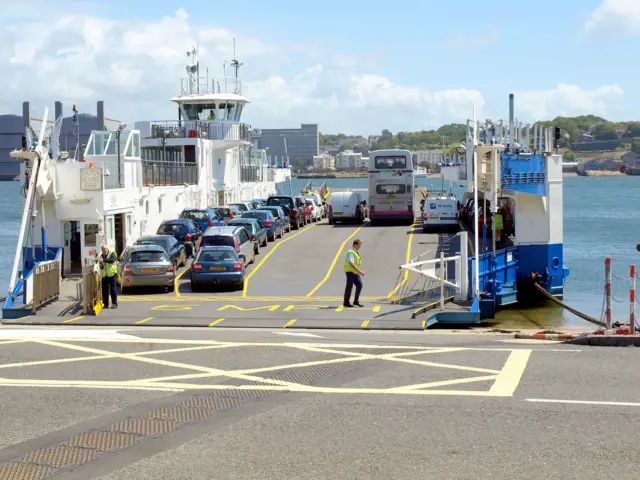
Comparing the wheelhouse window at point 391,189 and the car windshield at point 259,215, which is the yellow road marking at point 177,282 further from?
the wheelhouse window at point 391,189

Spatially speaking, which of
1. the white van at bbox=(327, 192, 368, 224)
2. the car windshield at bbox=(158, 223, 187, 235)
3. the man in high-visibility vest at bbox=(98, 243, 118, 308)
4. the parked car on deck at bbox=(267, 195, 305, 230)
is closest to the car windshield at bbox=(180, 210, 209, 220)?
the car windshield at bbox=(158, 223, 187, 235)

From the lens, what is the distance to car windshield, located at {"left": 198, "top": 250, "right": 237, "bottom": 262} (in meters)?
27.5

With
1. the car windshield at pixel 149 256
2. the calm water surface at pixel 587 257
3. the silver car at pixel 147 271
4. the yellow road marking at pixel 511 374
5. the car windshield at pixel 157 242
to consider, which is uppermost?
the car windshield at pixel 157 242

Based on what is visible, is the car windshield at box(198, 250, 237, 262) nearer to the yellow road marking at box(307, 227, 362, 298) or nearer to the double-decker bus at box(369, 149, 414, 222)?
the yellow road marking at box(307, 227, 362, 298)

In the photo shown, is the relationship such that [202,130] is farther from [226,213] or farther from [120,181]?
[120,181]

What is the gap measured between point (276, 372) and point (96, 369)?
289 cm

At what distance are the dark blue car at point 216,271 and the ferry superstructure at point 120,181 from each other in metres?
2.82

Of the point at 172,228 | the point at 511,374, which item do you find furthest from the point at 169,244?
the point at 511,374

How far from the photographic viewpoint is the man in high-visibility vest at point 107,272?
885 inches

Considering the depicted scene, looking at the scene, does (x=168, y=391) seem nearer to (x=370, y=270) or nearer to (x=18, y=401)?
(x=18, y=401)

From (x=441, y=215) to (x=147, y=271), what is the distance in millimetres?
18184

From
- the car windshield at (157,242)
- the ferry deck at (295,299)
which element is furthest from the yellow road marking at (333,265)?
the car windshield at (157,242)

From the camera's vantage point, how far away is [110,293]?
2359 centimetres

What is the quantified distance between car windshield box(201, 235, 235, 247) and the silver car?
3.08 m
